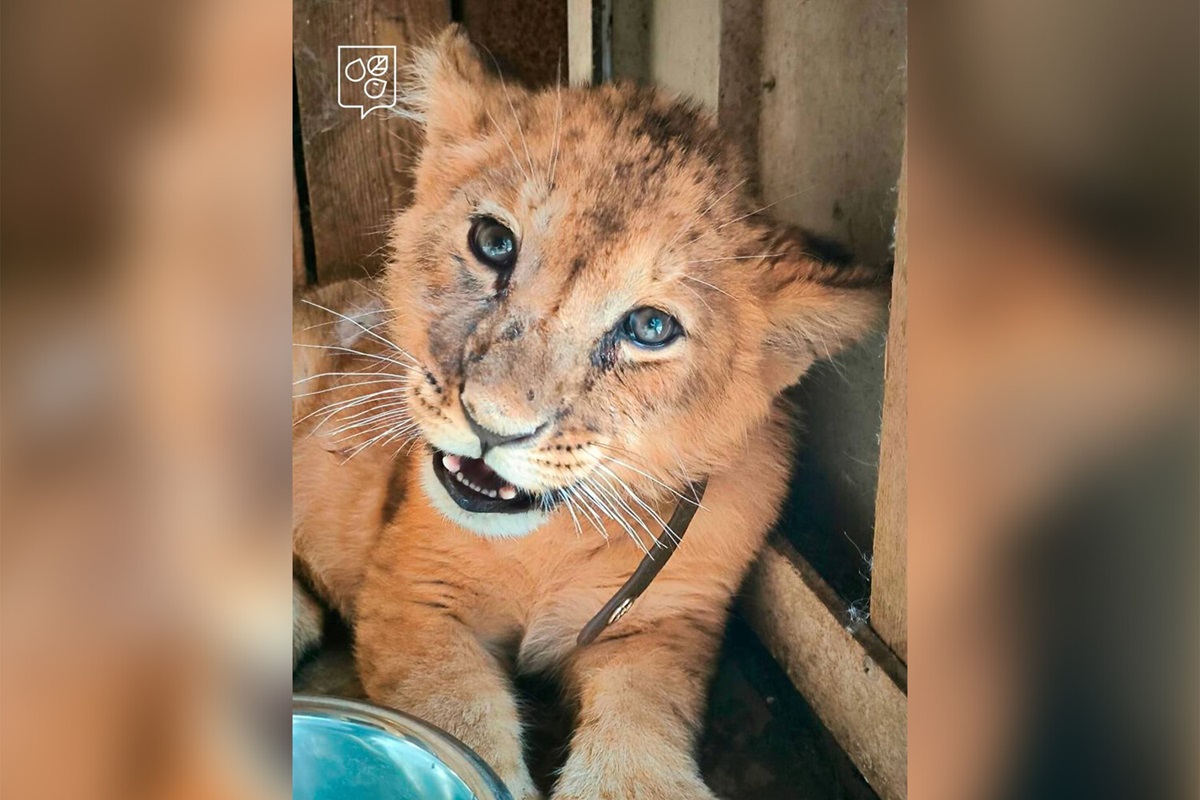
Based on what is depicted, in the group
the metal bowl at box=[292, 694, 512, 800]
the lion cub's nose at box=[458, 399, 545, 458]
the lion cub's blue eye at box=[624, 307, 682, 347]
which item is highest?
the lion cub's blue eye at box=[624, 307, 682, 347]

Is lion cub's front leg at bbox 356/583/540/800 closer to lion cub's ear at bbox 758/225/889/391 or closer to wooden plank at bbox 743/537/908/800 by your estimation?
wooden plank at bbox 743/537/908/800

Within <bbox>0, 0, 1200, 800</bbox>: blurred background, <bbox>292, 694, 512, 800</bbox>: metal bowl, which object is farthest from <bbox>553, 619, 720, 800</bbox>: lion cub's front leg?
<bbox>0, 0, 1200, 800</bbox>: blurred background

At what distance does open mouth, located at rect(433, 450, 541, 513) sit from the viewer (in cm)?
105

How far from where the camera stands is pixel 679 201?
104 centimetres

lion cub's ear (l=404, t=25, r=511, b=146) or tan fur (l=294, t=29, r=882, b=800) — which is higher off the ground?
lion cub's ear (l=404, t=25, r=511, b=146)

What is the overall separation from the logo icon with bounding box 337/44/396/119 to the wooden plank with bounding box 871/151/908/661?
1.88 ft

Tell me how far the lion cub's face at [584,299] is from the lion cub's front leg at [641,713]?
16cm

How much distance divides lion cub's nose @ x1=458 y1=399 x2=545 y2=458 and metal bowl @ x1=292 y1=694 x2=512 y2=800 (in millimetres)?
295
